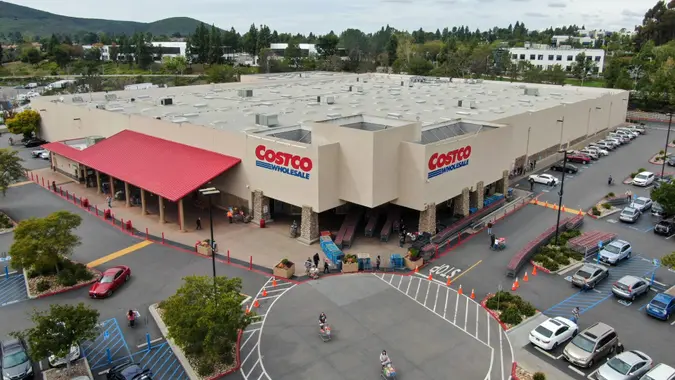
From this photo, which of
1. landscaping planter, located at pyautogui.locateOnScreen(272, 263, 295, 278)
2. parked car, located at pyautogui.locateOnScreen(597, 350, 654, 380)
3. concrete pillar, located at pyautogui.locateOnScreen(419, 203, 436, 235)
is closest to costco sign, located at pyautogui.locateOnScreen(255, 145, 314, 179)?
landscaping planter, located at pyautogui.locateOnScreen(272, 263, 295, 278)

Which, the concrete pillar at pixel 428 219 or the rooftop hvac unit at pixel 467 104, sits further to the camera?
the rooftop hvac unit at pixel 467 104

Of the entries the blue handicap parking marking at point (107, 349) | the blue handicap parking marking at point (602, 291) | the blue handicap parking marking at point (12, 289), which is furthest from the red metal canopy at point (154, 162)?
the blue handicap parking marking at point (602, 291)

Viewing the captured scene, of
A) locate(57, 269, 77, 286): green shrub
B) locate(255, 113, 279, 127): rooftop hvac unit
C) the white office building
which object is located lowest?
locate(57, 269, 77, 286): green shrub

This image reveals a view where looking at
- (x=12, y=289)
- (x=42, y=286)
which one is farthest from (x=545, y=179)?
(x=12, y=289)

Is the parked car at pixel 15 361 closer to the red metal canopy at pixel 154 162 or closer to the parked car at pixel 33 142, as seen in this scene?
the red metal canopy at pixel 154 162

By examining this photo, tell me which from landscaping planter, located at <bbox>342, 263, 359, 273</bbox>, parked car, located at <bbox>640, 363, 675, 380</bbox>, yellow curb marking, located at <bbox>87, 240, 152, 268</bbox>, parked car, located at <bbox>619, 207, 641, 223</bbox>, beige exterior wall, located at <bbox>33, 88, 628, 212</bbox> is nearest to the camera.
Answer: parked car, located at <bbox>640, 363, 675, 380</bbox>

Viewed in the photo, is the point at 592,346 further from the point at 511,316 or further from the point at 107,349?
the point at 107,349

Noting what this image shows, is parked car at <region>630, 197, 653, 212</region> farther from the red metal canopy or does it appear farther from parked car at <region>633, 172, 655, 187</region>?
the red metal canopy
